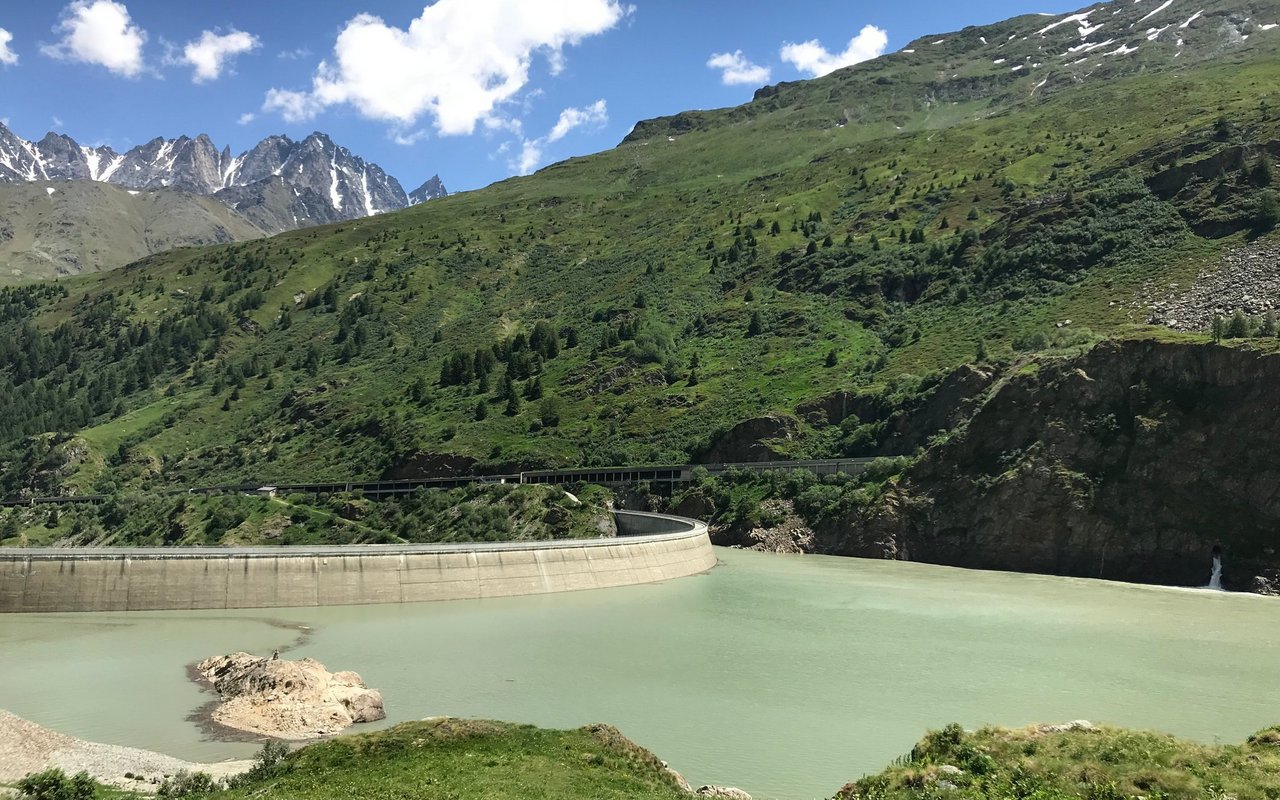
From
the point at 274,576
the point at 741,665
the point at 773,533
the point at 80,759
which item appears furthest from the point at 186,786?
the point at 773,533

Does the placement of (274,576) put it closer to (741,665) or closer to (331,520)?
(741,665)

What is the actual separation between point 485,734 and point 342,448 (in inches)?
4946

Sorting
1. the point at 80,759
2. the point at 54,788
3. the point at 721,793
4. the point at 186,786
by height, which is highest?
the point at 54,788

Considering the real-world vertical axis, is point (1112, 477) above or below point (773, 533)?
above

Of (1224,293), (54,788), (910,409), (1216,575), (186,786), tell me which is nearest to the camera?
(54,788)

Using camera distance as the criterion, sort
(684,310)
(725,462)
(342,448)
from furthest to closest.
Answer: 1. (684,310)
2. (342,448)
3. (725,462)

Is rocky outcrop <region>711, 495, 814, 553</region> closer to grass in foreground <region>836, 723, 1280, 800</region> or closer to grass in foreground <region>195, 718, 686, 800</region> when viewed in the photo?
grass in foreground <region>195, 718, 686, 800</region>

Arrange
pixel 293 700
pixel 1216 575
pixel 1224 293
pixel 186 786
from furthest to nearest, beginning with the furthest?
pixel 1224 293, pixel 1216 575, pixel 293 700, pixel 186 786

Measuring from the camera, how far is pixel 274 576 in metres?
61.2

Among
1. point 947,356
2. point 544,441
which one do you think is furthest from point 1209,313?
point 544,441

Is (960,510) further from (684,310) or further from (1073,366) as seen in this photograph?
(684,310)

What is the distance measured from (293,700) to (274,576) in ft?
97.3

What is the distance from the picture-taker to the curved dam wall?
58156 mm

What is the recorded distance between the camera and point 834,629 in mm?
53062
